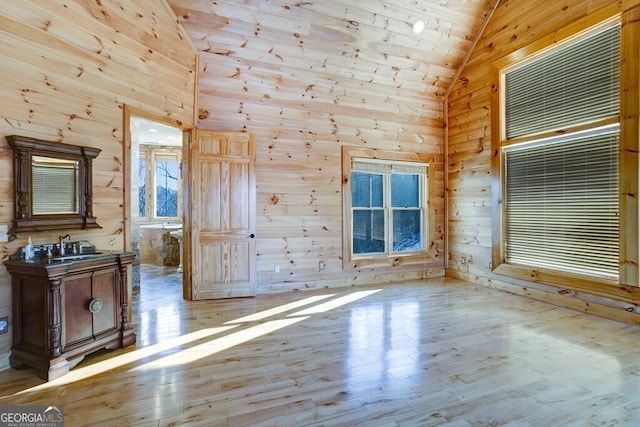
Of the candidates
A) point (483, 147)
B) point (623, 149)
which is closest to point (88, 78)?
point (483, 147)

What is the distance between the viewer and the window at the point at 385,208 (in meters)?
5.18

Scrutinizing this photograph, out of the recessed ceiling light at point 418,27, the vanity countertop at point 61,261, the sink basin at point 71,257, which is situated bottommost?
the vanity countertop at point 61,261

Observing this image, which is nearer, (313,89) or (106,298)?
(106,298)

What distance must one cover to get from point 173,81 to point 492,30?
15.4 feet

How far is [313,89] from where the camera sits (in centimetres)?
477

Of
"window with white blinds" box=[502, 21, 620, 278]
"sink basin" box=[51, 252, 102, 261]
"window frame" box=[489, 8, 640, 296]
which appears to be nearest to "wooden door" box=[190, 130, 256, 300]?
"sink basin" box=[51, 252, 102, 261]

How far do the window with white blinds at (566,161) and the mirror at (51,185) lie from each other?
5.26 m

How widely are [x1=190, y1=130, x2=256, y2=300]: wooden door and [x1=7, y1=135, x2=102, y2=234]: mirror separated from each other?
1324mm

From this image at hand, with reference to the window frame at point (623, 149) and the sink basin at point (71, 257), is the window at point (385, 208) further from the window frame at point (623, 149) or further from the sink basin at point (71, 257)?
the sink basin at point (71, 257)

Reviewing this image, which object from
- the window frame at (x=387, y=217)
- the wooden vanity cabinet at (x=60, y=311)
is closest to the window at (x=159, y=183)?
the window frame at (x=387, y=217)

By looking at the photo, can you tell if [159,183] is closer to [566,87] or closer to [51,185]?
[51,185]

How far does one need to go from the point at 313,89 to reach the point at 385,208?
2.28 metres

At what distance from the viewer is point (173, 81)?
385cm

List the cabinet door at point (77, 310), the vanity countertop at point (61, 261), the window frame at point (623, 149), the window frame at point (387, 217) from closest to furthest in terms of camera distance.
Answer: the vanity countertop at point (61, 261)
the cabinet door at point (77, 310)
the window frame at point (623, 149)
the window frame at point (387, 217)
